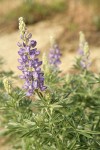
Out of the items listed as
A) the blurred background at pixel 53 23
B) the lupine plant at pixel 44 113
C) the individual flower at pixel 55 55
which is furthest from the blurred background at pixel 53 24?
the lupine plant at pixel 44 113

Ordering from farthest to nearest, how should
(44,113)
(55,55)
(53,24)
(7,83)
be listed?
(53,24) → (55,55) → (44,113) → (7,83)

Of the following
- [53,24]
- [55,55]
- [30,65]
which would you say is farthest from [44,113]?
[53,24]

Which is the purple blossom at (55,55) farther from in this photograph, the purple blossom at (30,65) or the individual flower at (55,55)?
the purple blossom at (30,65)

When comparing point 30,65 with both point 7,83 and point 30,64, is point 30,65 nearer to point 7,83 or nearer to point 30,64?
point 30,64

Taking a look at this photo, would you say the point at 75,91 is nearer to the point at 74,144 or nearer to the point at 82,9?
the point at 74,144

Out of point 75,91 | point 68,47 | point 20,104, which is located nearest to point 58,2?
point 68,47

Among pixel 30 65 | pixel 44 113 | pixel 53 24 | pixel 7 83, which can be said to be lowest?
pixel 44 113

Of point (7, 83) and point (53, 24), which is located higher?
point (53, 24)
